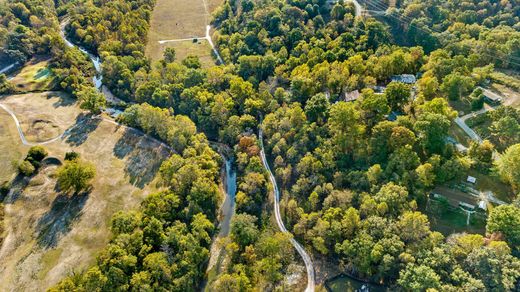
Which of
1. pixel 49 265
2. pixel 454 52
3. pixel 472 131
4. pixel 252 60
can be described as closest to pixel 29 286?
pixel 49 265

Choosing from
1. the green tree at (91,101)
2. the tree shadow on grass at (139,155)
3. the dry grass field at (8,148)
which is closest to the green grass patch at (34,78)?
the dry grass field at (8,148)

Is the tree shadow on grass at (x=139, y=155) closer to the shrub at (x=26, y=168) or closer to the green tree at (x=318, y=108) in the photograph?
the shrub at (x=26, y=168)

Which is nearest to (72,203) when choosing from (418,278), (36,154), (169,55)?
(36,154)

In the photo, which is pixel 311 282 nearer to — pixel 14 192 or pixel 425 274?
pixel 425 274

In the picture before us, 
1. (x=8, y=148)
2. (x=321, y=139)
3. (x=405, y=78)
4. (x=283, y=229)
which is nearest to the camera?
(x=283, y=229)

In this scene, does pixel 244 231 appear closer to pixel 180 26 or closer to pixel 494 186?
pixel 494 186

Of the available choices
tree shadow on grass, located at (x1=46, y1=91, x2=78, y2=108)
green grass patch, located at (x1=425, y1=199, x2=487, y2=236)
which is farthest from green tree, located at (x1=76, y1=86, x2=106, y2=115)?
green grass patch, located at (x1=425, y1=199, x2=487, y2=236)
